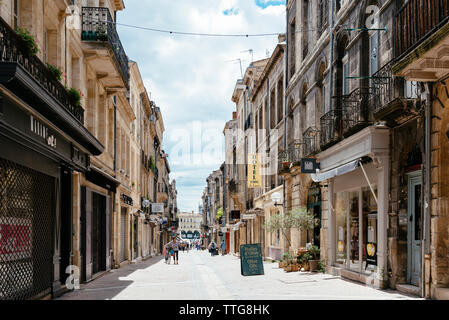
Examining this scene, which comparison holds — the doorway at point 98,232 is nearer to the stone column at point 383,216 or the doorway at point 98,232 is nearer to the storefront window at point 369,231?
the storefront window at point 369,231

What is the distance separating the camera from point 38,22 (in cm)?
1142

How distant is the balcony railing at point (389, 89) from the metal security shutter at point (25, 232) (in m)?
7.55

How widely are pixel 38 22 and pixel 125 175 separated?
1663cm

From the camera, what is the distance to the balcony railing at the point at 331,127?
16755 millimetres

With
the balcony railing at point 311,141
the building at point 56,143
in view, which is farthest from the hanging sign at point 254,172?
the balcony railing at point 311,141

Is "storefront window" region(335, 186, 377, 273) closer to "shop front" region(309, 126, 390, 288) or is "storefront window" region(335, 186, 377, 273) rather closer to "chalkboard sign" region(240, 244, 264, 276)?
"shop front" region(309, 126, 390, 288)

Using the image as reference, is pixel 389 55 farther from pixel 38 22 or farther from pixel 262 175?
pixel 262 175

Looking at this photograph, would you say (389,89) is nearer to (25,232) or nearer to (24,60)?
(24,60)

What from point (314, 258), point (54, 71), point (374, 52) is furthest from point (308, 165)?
point (54, 71)

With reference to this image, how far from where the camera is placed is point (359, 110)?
14484mm

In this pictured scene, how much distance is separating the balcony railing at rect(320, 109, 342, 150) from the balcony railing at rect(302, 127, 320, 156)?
3.29 feet

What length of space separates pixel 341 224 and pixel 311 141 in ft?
13.2

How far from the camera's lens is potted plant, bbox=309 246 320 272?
18069mm

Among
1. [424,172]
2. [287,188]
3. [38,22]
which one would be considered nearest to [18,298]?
[38,22]
